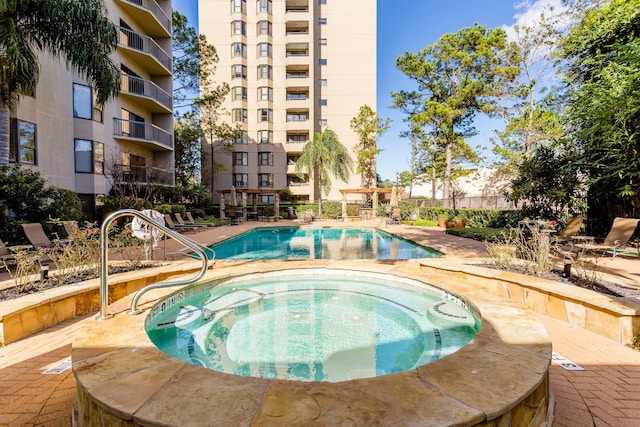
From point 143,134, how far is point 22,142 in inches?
275

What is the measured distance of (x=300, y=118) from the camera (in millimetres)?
31109

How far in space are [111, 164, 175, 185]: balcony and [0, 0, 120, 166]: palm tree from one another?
3.96m

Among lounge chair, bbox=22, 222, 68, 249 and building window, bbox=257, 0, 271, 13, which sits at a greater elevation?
building window, bbox=257, 0, 271, 13

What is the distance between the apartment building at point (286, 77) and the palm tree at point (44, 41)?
19.5 m

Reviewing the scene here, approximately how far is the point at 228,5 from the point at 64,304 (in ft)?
114

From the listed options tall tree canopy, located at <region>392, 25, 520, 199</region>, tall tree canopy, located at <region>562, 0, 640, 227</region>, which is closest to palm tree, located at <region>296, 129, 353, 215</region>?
tall tree canopy, located at <region>392, 25, 520, 199</region>

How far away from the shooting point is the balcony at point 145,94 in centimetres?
1604

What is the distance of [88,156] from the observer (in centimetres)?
1369

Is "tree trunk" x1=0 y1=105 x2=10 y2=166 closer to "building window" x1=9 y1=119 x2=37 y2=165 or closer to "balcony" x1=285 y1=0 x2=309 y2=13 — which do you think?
"building window" x1=9 y1=119 x2=37 y2=165

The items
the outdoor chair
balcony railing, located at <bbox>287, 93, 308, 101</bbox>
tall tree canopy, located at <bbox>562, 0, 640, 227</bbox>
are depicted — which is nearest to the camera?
tall tree canopy, located at <bbox>562, 0, 640, 227</bbox>

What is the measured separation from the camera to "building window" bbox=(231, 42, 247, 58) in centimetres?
3016

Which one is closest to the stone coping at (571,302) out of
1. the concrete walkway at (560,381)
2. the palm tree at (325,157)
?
the concrete walkway at (560,381)

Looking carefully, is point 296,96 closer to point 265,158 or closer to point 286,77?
point 286,77

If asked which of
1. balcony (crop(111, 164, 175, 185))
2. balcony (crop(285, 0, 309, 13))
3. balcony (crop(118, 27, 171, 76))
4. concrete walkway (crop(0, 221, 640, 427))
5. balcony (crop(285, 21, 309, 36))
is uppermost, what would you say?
balcony (crop(285, 0, 309, 13))
